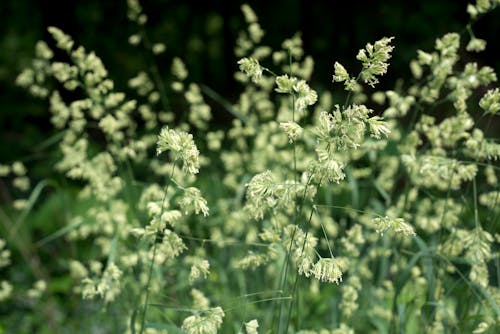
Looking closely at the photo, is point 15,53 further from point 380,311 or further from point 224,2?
point 380,311

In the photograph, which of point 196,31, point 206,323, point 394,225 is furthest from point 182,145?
point 196,31

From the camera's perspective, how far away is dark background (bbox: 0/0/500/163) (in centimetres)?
782

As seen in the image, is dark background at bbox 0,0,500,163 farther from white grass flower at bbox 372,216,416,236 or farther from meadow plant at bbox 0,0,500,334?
white grass flower at bbox 372,216,416,236

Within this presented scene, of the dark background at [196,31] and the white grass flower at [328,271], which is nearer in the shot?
the white grass flower at [328,271]

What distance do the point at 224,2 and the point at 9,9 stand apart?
2.41m

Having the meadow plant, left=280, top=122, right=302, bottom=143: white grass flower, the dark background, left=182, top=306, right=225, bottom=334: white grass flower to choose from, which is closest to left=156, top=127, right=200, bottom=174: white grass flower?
the meadow plant

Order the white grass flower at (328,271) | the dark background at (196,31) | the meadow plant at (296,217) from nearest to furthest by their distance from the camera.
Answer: the white grass flower at (328,271), the meadow plant at (296,217), the dark background at (196,31)

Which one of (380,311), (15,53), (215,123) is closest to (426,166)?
(380,311)

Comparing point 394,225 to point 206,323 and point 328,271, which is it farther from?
point 206,323

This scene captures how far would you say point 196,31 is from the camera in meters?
8.55

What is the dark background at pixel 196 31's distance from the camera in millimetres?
7816

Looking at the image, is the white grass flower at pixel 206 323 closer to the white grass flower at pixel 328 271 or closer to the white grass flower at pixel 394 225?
the white grass flower at pixel 328 271

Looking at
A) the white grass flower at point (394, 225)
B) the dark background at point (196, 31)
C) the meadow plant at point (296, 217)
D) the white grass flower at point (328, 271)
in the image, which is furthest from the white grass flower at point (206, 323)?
the dark background at point (196, 31)

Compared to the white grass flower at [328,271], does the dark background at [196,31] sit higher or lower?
higher
